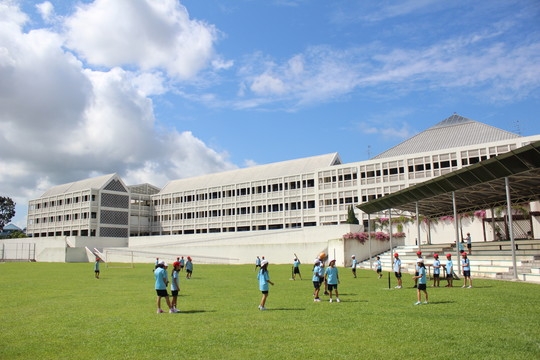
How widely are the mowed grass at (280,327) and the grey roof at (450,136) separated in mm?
44312

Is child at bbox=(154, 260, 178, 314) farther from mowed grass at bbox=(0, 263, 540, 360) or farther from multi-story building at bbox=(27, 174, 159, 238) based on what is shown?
multi-story building at bbox=(27, 174, 159, 238)

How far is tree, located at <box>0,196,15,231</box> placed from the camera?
11762 cm

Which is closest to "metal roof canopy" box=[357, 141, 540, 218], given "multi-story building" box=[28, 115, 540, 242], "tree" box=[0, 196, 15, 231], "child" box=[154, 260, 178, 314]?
"multi-story building" box=[28, 115, 540, 242]

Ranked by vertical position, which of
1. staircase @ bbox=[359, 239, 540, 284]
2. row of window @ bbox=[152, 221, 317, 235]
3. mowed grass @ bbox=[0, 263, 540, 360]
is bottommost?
mowed grass @ bbox=[0, 263, 540, 360]

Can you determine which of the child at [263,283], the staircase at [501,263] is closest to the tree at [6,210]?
the staircase at [501,263]

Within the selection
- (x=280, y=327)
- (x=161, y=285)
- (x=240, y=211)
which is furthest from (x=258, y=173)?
(x=280, y=327)

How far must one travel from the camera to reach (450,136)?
62594 millimetres

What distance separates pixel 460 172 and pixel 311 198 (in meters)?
44.9

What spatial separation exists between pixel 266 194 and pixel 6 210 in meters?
78.5

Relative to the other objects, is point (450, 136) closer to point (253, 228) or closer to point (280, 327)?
point (253, 228)

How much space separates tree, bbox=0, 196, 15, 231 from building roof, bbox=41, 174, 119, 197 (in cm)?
2470

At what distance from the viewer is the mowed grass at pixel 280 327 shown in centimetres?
923

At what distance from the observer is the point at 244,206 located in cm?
7956

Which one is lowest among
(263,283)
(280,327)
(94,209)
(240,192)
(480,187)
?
(280,327)
